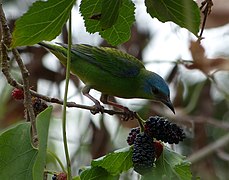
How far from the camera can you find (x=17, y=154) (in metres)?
1.30

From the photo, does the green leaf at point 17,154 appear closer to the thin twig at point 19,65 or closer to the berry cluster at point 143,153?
the thin twig at point 19,65

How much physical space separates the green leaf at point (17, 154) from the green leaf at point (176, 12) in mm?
362

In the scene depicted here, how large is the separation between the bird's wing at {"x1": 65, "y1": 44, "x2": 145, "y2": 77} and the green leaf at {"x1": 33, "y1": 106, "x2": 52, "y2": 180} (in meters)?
0.83

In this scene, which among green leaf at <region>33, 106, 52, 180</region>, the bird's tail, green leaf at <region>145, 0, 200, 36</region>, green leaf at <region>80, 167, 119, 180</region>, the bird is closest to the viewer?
green leaf at <region>33, 106, 52, 180</region>

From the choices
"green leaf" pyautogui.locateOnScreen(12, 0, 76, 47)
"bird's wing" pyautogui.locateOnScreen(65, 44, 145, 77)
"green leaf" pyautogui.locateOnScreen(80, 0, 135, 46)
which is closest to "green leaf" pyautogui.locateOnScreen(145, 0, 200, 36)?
"green leaf" pyautogui.locateOnScreen(80, 0, 135, 46)

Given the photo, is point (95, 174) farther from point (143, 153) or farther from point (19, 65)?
point (19, 65)

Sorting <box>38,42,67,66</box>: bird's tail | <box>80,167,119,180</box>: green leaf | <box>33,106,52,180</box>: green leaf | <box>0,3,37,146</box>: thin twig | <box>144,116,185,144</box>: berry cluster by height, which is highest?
<box>0,3,37,146</box>: thin twig

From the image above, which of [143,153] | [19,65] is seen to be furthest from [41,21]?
[143,153]

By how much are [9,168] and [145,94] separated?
3.13ft

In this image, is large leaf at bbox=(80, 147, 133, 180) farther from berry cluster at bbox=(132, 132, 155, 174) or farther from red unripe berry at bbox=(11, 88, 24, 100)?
red unripe berry at bbox=(11, 88, 24, 100)

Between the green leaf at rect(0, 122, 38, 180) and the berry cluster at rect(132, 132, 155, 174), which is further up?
the green leaf at rect(0, 122, 38, 180)

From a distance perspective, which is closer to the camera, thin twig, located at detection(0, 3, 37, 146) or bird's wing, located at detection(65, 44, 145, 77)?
thin twig, located at detection(0, 3, 37, 146)

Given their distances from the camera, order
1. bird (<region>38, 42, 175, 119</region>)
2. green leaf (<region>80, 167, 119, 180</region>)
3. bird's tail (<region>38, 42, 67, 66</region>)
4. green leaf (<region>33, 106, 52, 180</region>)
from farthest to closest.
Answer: bird (<region>38, 42, 175, 119</region>) < bird's tail (<region>38, 42, 67, 66</region>) < green leaf (<region>80, 167, 119, 180</region>) < green leaf (<region>33, 106, 52, 180</region>)

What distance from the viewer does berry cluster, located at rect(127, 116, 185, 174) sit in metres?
1.39
